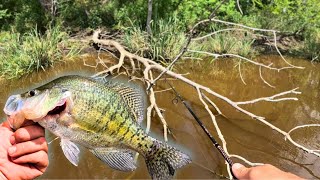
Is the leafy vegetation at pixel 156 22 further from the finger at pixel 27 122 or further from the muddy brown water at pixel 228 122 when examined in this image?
the finger at pixel 27 122

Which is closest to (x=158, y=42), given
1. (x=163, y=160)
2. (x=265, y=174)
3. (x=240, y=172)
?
(x=163, y=160)

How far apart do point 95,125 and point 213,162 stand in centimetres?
424

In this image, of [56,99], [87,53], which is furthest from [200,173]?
[87,53]

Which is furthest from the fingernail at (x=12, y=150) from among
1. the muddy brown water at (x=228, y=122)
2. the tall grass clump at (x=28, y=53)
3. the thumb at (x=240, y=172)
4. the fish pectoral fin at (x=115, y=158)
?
the tall grass clump at (x=28, y=53)

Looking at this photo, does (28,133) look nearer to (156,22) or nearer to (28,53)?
(28,53)

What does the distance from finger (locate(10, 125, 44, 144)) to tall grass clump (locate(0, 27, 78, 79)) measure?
6706 mm

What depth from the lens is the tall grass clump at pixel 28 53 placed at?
326 inches

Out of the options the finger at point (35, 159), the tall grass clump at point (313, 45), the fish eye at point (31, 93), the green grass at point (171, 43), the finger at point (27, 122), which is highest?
the fish eye at point (31, 93)

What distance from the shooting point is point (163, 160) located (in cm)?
243

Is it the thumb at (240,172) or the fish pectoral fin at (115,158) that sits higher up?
the thumb at (240,172)

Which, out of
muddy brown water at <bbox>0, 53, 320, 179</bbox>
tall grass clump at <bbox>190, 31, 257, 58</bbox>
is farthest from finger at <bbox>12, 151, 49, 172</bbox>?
tall grass clump at <bbox>190, 31, 257, 58</bbox>

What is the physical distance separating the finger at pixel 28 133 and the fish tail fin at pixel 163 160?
76 centimetres

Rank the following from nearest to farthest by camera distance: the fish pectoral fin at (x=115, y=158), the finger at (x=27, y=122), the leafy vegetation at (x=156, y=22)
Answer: the finger at (x=27, y=122), the fish pectoral fin at (x=115, y=158), the leafy vegetation at (x=156, y=22)

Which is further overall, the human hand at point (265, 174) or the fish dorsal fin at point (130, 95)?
the fish dorsal fin at point (130, 95)
